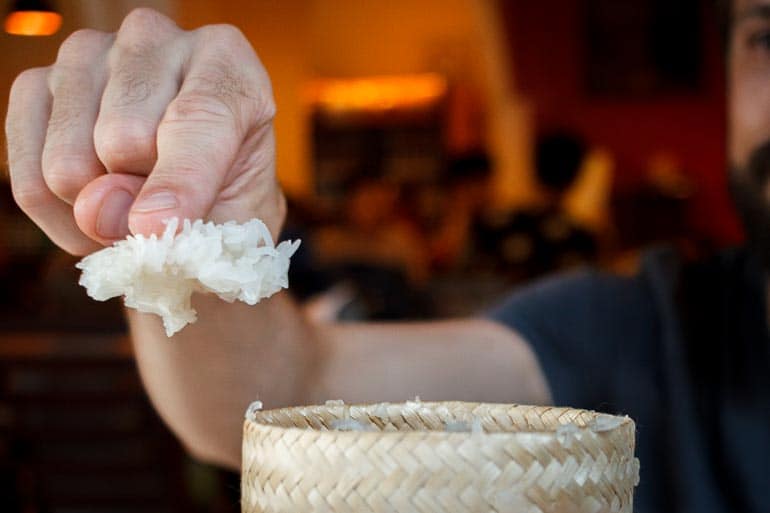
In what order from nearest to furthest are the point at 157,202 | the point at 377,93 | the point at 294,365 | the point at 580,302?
the point at 157,202, the point at 294,365, the point at 580,302, the point at 377,93

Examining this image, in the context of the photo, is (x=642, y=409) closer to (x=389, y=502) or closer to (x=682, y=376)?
(x=682, y=376)

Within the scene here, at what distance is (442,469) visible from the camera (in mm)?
495

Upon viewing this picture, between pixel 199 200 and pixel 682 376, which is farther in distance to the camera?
pixel 682 376

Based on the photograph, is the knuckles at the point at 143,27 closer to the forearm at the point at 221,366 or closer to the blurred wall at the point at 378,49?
the forearm at the point at 221,366

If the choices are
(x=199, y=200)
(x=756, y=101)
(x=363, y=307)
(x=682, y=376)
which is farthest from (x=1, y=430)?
(x=199, y=200)

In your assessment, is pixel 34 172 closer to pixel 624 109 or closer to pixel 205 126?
pixel 205 126

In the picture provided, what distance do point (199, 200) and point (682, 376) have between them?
1092mm

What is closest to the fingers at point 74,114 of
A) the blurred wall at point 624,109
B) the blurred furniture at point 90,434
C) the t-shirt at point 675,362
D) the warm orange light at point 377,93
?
the t-shirt at point 675,362

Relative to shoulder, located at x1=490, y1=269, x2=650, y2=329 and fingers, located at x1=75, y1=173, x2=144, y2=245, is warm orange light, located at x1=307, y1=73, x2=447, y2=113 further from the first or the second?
fingers, located at x1=75, y1=173, x2=144, y2=245

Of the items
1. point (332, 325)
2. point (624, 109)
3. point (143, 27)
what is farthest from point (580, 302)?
point (624, 109)

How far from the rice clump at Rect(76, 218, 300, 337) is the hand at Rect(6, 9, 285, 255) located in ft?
0.08

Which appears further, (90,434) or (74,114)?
(90,434)

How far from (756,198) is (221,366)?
0.79 meters

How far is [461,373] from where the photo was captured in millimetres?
1514
